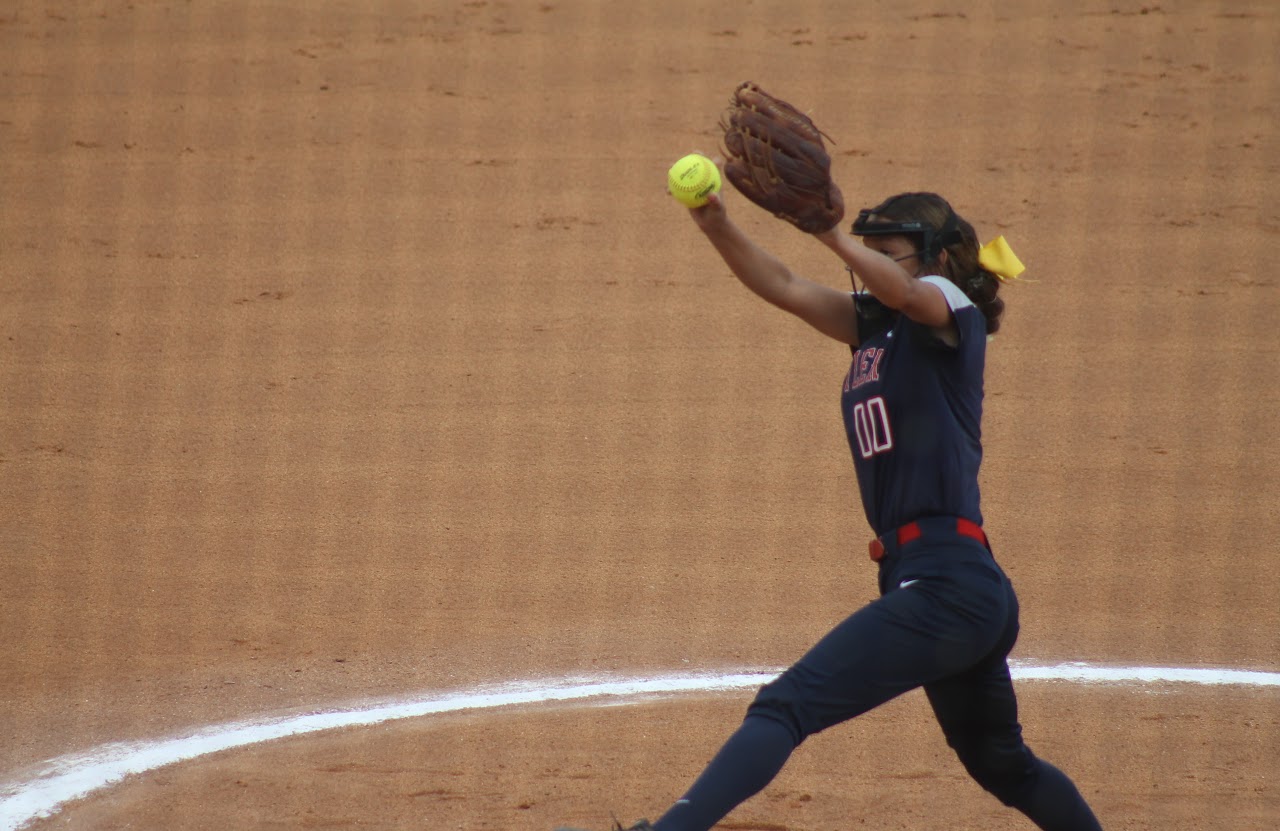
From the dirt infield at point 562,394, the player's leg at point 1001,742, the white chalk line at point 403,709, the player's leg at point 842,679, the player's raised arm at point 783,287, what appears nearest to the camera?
the player's leg at point 842,679

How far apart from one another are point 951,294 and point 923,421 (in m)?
0.25

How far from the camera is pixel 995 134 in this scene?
967 centimetres

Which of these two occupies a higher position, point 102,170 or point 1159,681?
point 102,170

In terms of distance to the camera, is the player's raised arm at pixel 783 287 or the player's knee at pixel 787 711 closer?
the player's knee at pixel 787 711

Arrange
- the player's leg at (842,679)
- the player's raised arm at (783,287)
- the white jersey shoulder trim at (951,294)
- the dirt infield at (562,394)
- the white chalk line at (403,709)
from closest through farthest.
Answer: the player's leg at (842,679)
the white jersey shoulder trim at (951,294)
the player's raised arm at (783,287)
the white chalk line at (403,709)
the dirt infield at (562,394)

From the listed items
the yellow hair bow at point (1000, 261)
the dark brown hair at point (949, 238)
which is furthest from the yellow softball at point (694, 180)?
the yellow hair bow at point (1000, 261)

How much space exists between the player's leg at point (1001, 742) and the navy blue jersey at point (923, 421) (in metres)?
0.25

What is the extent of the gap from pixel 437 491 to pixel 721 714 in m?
2.50

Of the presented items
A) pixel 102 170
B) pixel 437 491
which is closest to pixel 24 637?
pixel 437 491

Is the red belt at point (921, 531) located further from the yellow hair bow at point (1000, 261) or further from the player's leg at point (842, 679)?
the yellow hair bow at point (1000, 261)

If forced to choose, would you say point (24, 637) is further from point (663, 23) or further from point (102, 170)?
point (663, 23)

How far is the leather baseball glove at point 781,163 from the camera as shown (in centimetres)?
266

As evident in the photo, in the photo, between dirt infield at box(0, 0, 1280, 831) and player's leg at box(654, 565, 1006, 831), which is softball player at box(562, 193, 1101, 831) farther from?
dirt infield at box(0, 0, 1280, 831)

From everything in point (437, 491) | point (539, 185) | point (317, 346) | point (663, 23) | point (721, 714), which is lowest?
point (721, 714)
